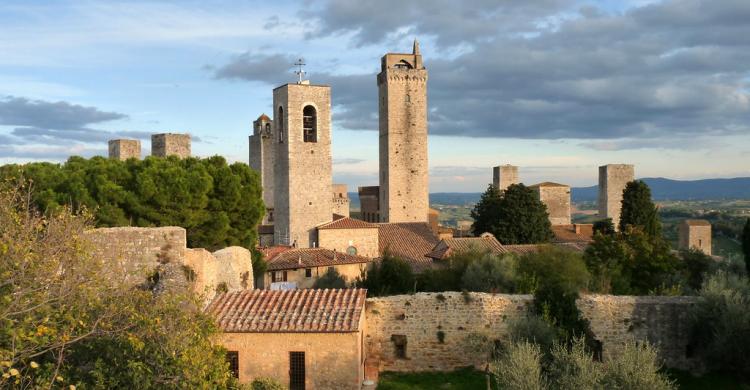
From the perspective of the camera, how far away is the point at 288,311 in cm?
1245

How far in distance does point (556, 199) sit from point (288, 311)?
46.1m

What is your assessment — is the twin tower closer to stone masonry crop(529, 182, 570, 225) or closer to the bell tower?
the bell tower

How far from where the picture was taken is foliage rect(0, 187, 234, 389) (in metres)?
7.56

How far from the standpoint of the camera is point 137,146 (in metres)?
33.1

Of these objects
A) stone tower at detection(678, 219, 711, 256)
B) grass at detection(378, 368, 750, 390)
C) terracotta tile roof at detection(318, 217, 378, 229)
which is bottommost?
grass at detection(378, 368, 750, 390)

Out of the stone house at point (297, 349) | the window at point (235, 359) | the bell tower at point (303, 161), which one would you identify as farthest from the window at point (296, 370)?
the bell tower at point (303, 161)

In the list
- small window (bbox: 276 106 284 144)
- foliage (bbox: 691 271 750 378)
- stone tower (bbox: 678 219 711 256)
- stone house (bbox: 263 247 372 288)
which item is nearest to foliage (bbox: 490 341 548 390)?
foliage (bbox: 691 271 750 378)

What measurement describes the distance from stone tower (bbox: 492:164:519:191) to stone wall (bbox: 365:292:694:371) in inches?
1665

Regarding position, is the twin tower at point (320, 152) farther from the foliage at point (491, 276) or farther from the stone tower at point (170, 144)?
the foliage at point (491, 276)

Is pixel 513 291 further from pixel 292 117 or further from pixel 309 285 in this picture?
pixel 292 117

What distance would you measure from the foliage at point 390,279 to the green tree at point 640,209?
1949 centimetres

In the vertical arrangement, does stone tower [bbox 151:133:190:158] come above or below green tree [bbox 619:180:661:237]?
above

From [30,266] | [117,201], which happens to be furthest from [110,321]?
[117,201]

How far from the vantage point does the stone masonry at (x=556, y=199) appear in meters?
54.9
